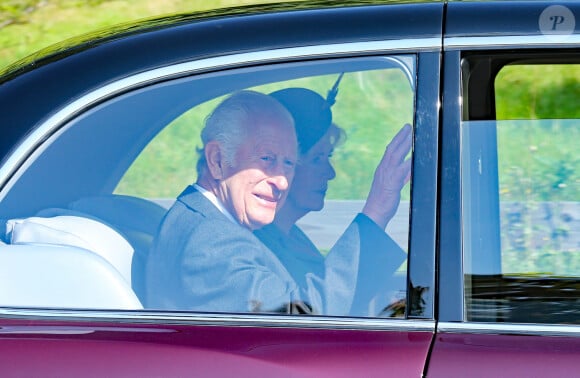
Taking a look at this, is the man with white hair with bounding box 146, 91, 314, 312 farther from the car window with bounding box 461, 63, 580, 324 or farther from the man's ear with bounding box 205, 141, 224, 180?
the car window with bounding box 461, 63, 580, 324

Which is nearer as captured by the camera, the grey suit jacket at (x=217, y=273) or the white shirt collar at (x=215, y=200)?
the grey suit jacket at (x=217, y=273)

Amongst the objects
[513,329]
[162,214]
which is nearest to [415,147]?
[513,329]

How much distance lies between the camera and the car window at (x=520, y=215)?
6.67 feet

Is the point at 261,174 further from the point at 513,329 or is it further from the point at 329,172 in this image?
the point at 513,329

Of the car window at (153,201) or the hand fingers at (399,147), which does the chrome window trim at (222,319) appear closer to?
the car window at (153,201)

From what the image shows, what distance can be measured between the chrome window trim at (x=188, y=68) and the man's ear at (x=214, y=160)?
28 cm

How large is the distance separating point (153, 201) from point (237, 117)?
1.24 feet

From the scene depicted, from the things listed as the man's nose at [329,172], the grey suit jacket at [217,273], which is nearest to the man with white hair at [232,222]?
the grey suit jacket at [217,273]

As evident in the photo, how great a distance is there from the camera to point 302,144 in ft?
7.43

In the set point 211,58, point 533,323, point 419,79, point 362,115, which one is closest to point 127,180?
point 362,115

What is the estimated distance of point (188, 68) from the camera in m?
2.11

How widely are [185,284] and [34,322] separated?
307 mm

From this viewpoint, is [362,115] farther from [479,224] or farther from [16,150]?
[16,150]

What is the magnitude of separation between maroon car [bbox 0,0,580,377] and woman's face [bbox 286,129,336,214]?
0.13ft
